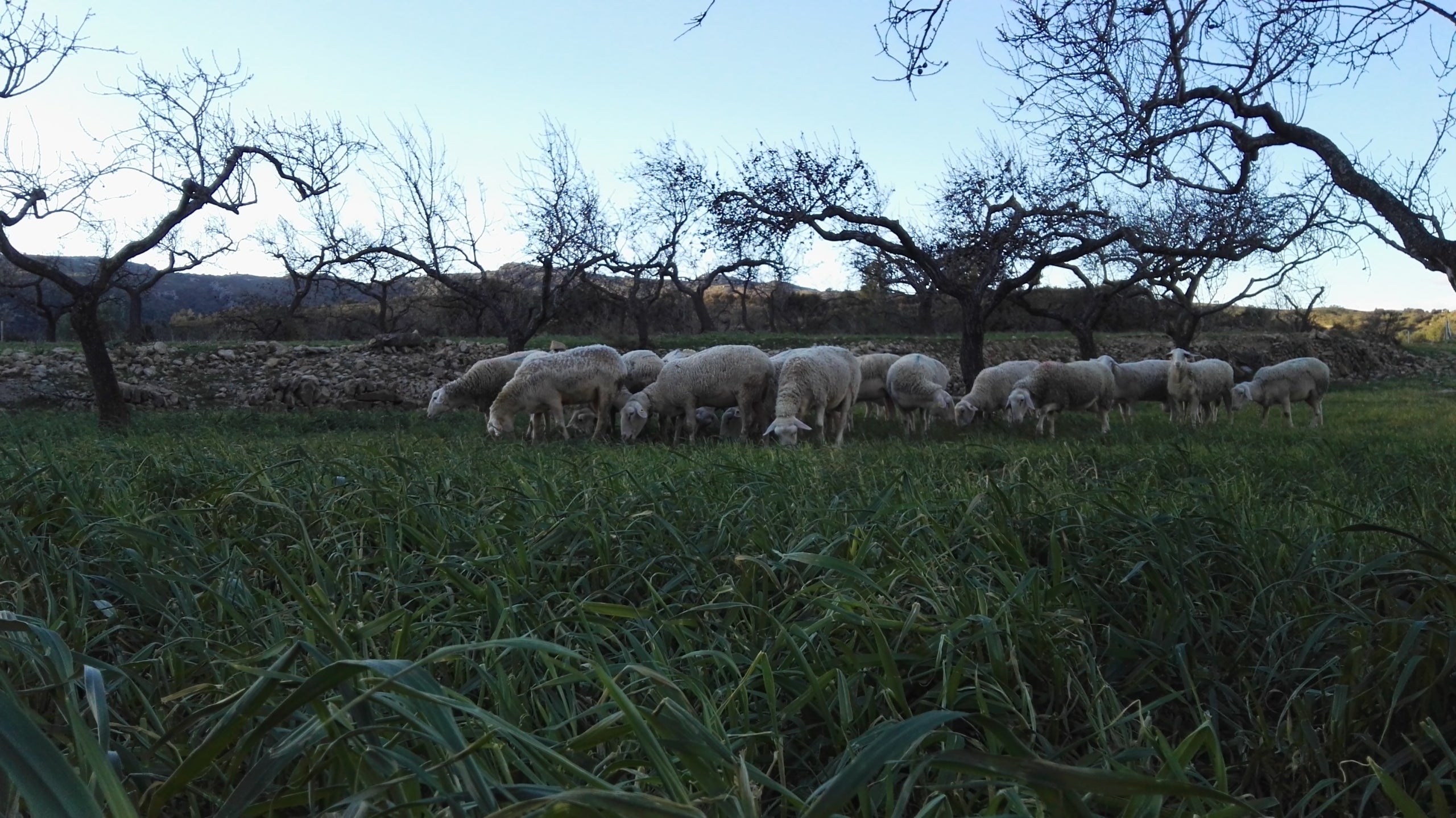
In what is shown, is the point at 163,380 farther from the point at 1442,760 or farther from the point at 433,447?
the point at 1442,760

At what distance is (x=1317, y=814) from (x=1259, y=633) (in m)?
0.90

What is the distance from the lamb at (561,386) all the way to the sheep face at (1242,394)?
10.3 metres

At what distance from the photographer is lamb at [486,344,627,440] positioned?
1259 centimetres

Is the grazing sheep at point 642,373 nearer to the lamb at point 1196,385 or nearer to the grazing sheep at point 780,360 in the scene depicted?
the grazing sheep at point 780,360

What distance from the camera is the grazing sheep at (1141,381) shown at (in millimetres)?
15812

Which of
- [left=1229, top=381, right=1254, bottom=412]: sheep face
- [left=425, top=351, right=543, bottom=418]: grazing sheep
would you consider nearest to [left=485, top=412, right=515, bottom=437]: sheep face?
[left=425, top=351, right=543, bottom=418]: grazing sheep

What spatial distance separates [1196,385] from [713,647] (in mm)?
15336

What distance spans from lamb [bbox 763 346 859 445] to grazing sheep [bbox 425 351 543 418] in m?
4.65

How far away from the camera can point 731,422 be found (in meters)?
13.5

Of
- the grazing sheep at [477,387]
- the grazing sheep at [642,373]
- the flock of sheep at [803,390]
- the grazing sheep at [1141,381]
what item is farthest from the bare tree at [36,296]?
the grazing sheep at [1141,381]

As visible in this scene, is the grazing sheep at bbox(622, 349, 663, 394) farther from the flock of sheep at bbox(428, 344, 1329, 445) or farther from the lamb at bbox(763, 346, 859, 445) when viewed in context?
the lamb at bbox(763, 346, 859, 445)

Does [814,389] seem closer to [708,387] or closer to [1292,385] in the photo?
[708,387]

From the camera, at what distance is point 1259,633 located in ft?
9.04

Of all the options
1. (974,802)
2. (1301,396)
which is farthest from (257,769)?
(1301,396)
